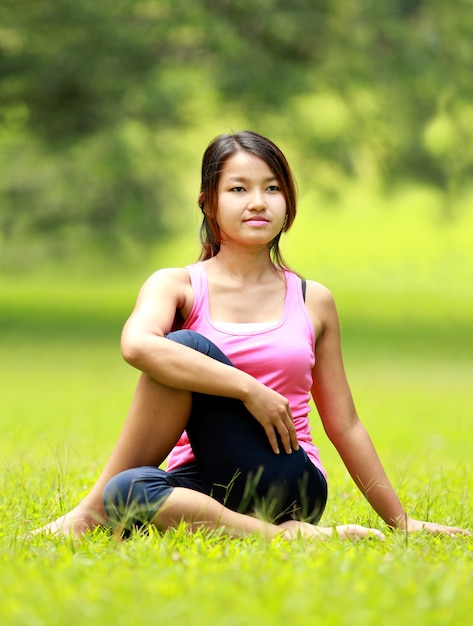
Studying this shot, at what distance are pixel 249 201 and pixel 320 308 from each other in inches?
16.7

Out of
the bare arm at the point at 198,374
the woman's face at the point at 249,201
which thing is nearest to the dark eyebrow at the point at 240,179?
the woman's face at the point at 249,201

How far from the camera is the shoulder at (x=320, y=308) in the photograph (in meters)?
3.54

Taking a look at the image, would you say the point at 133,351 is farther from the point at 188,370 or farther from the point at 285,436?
the point at 285,436

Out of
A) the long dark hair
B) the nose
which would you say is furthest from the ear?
the nose

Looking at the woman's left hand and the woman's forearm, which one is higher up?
the woman's forearm

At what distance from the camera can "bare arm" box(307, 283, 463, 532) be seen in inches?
136

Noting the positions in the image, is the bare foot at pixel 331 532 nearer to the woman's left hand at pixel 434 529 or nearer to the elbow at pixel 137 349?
the woman's left hand at pixel 434 529

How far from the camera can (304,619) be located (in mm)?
2072

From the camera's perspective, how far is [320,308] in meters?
3.57

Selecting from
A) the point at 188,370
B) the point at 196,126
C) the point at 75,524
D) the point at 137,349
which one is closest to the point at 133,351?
the point at 137,349

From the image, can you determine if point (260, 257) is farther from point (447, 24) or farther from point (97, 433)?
point (447, 24)

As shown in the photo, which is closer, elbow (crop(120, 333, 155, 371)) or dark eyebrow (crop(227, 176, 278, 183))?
elbow (crop(120, 333, 155, 371))

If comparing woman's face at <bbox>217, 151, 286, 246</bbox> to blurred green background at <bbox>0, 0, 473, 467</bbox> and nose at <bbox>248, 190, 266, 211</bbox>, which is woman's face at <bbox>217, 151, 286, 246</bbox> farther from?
blurred green background at <bbox>0, 0, 473, 467</bbox>

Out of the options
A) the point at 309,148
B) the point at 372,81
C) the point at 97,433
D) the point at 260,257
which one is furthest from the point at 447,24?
the point at 260,257
